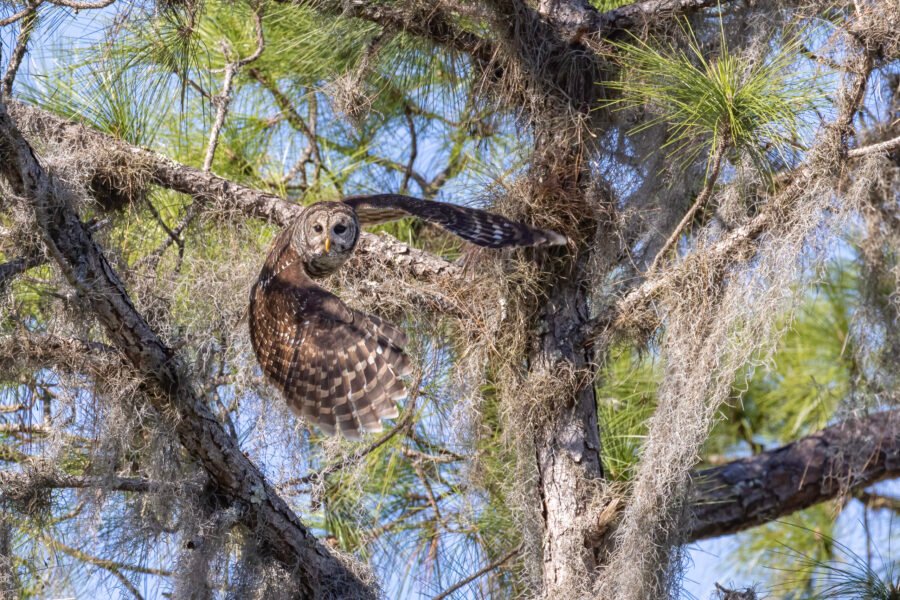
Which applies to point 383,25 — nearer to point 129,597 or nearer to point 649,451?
point 649,451

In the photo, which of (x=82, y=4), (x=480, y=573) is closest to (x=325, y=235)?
(x=82, y=4)

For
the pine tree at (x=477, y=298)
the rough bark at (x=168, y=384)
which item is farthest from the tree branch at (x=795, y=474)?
the rough bark at (x=168, y=384)

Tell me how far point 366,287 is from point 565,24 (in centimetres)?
80

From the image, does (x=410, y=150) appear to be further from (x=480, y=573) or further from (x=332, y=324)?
(x=480, y=573)

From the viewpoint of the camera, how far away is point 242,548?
7.34 feet

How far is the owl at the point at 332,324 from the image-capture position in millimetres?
2332

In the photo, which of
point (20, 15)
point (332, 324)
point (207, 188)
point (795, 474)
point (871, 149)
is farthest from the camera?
point (795, 474)

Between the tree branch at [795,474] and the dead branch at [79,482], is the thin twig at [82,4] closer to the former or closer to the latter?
the dead branch at [79,482]

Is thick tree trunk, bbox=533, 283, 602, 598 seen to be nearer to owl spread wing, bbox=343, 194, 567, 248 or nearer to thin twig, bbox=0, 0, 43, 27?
owl spread wing, bbox=343, 194, 567, 248

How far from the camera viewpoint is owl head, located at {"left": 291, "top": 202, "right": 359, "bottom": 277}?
8.36 ft

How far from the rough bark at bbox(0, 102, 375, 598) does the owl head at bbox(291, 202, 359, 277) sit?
532mm

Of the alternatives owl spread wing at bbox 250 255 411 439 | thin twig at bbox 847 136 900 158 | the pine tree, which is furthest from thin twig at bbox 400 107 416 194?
thin twig at bbox 847 136 900 158

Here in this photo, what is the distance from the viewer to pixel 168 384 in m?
2.11

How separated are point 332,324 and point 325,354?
73mm
